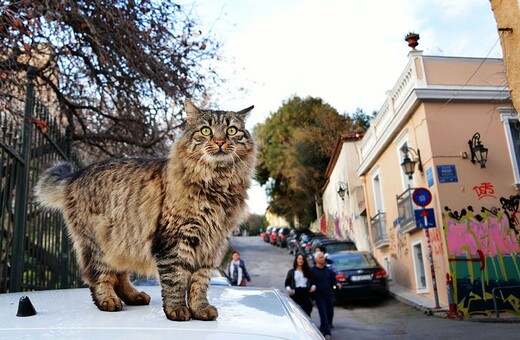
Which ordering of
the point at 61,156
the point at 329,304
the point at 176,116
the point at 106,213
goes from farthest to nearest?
the point at 329,304, the point at 176,116, the point at 61,156, the point at 106,213

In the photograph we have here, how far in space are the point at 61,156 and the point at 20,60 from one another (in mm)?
1528

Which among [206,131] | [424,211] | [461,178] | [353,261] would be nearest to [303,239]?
[353,261]

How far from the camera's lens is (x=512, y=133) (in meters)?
12.5

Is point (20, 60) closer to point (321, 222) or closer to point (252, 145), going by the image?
point (252, 145)

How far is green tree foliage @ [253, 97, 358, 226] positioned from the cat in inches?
268

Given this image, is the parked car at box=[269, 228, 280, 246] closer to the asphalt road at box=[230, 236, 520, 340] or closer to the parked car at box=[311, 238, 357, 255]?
the parked car at box=[311, 238, 357, 255]

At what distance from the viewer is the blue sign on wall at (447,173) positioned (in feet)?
39.2

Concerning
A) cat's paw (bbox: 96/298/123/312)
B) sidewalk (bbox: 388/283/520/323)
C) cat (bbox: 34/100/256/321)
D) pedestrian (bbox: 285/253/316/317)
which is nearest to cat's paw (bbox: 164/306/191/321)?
cat (bbox: 34/100/256/321)

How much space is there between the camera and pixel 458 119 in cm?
1245

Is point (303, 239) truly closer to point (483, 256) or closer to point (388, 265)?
point (388, 265)

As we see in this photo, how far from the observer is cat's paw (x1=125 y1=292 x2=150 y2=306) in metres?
2.28

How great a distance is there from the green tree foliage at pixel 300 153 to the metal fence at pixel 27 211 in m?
4.81

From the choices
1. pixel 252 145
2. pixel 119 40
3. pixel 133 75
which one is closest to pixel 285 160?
pixel 133 75

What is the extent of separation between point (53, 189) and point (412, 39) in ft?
40.2
